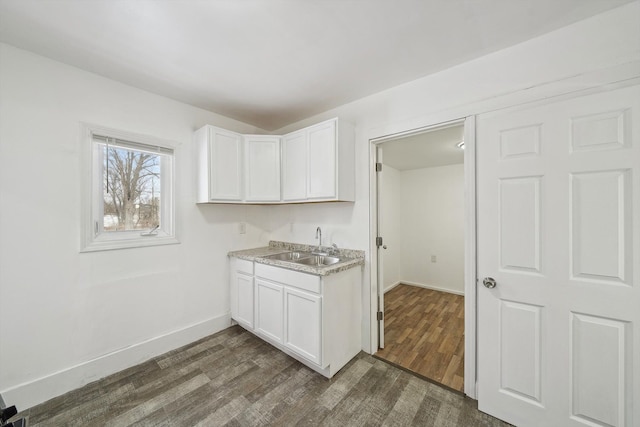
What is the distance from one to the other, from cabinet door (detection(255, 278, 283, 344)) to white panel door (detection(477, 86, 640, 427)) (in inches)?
64.5

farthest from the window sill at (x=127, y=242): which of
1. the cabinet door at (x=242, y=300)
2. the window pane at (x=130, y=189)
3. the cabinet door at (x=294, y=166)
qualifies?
the cabinet door at (x=294, y=166)

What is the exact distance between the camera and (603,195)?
1.30 metres

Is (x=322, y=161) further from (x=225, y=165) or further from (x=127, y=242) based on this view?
(x=127, y=242)

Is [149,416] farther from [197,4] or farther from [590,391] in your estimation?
[590,391]

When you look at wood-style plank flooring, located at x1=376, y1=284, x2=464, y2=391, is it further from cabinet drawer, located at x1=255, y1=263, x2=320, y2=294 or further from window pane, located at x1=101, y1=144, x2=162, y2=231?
window pane, located at x1=101, y1=144, x2=162, y2=231

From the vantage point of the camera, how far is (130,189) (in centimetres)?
226

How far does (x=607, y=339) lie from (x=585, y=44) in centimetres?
170

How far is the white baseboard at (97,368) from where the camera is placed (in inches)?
65.8

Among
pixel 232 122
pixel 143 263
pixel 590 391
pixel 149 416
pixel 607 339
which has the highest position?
pixel 232 122

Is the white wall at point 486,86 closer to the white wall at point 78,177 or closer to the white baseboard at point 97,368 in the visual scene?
the white wall at point 78,177

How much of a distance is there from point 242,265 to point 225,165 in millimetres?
1136

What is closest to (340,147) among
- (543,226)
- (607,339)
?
(543,226)

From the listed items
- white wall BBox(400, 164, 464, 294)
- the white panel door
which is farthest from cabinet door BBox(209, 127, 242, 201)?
white wall BBox(400, 164, 464, 294)

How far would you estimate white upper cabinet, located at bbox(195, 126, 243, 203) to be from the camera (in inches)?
96.1
